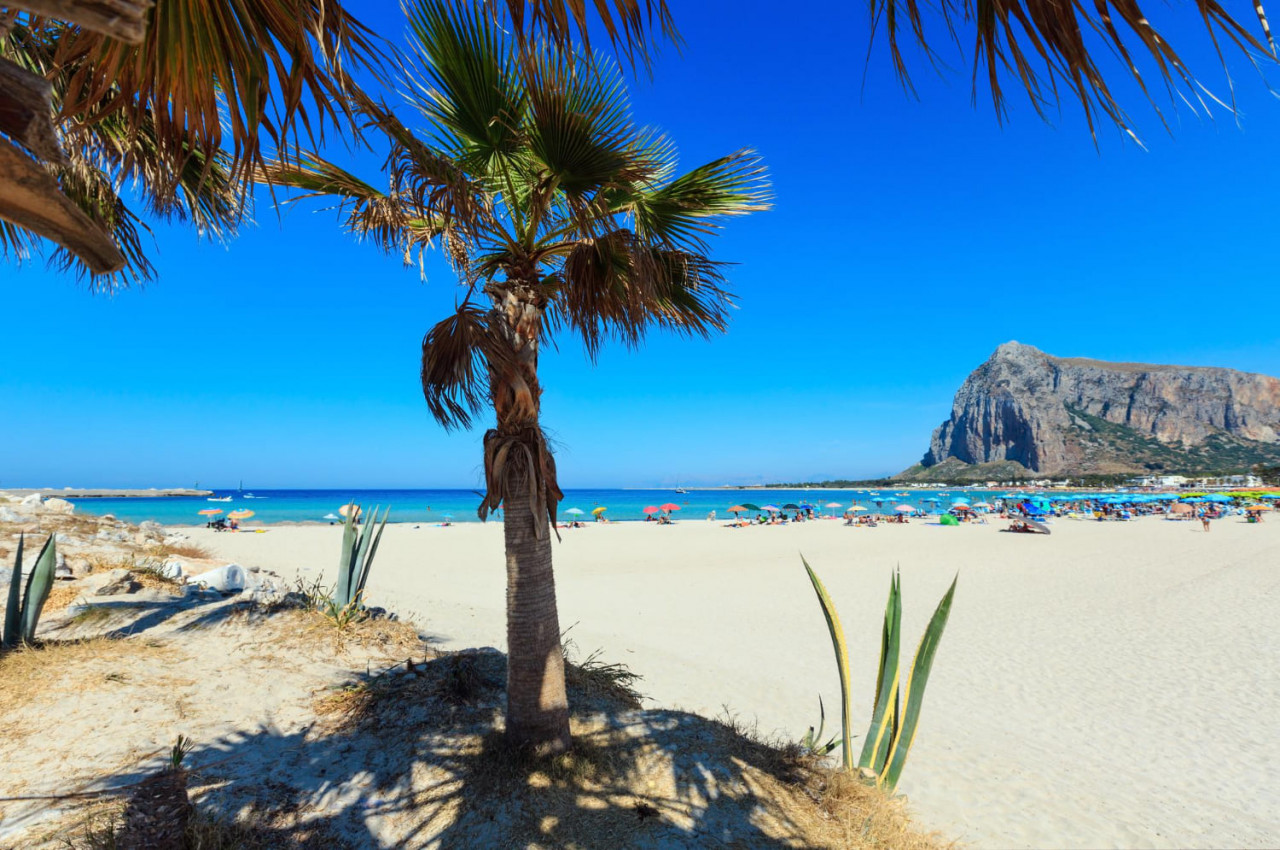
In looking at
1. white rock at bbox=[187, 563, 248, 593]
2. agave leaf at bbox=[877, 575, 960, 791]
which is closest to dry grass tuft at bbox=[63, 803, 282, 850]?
agave leaf at bbox=[877, 575, 960, 791]

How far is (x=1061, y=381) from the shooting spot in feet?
436

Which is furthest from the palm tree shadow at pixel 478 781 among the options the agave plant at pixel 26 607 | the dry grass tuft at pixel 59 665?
the agave plant at pixel 26 607

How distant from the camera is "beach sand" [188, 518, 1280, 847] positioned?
4.32 metres

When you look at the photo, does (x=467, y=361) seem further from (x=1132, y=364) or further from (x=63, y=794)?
(x=1132, y=364)

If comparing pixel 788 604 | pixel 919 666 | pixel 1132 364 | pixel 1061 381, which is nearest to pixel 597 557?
pixel 788 604

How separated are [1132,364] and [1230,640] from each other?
173 metres

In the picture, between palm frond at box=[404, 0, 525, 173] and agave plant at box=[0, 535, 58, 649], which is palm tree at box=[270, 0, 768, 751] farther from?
agave plant at box=[0, 535, 58, 649]

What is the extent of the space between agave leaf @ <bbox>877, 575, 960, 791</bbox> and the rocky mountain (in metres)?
126

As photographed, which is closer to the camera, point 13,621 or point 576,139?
point 576,139

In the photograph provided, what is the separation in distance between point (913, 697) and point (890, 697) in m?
0.14

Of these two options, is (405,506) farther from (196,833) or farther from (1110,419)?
(1110,419)

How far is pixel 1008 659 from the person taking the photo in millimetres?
7883

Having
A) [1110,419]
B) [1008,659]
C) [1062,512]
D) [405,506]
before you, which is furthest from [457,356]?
[1110,419]

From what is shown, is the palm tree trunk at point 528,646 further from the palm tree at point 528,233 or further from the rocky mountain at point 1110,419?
the rocky mountain at point 1110,419
